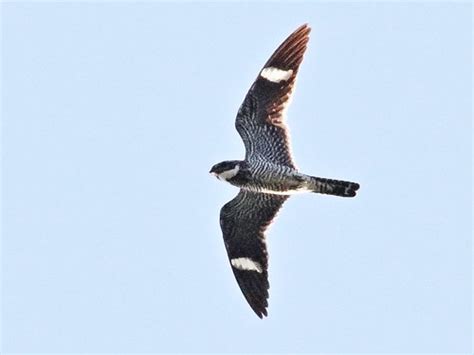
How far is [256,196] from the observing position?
818 cm

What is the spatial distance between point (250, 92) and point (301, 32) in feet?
2.31

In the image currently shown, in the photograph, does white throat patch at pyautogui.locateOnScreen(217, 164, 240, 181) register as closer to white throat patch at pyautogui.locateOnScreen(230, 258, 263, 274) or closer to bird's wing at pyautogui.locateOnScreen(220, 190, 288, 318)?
bird's wing at pyautogui.locateOnScreen(220, 190, 288, 318)

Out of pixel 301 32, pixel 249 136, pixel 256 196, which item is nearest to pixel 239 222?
pixel 256 196

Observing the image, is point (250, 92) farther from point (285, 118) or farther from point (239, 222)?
point (239, 222)

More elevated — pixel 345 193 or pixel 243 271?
pixel 345 193

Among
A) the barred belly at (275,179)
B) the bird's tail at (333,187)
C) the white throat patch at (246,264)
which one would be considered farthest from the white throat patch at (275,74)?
the white throat patch at (246,264)

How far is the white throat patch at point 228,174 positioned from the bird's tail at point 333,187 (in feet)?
2.28

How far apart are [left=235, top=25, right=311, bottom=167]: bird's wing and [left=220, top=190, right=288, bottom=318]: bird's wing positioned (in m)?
0.45

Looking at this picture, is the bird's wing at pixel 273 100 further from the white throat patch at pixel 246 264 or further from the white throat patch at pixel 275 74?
the white throat patch at pixel 246 264

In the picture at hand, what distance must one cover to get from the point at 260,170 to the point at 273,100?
68cm

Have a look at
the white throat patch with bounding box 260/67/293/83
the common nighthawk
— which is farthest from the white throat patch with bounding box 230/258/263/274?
the white throat patch with bounding box 260/67/293/83

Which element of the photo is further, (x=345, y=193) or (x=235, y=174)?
(x=235, y=174)

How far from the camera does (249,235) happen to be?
8.20 meters

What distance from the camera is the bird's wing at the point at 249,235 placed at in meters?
7.98
